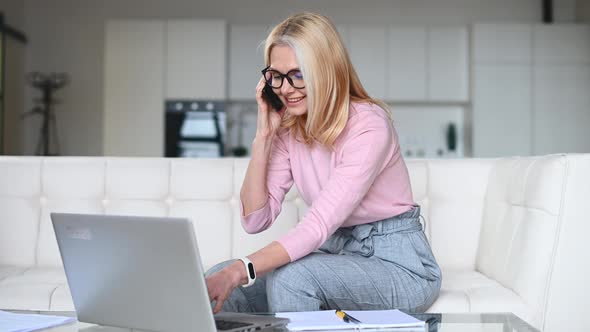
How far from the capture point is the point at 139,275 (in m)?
1.22

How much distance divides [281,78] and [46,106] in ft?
20.0

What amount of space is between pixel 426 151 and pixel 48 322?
6.34 m

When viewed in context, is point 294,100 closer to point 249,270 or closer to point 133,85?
point 249,270

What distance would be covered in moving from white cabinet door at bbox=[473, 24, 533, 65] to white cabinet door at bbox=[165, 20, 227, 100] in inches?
97.1

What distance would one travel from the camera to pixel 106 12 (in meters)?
7.52

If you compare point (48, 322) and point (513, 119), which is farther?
point (513, 119)

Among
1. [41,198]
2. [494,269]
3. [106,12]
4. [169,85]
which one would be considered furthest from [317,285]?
[106,12]

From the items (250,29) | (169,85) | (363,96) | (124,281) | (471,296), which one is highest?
(250,29)

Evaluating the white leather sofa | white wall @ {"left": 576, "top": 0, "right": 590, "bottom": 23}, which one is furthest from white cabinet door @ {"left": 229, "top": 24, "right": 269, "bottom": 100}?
the white leather sofa

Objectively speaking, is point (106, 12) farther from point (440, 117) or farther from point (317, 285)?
point (317, 285)

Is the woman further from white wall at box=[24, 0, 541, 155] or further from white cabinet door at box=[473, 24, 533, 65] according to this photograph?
white wall at box=[24, 0, 541, 155]

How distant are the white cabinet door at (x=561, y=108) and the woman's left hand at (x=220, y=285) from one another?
6159 millimetres

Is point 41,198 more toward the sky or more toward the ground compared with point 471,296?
more toward the sky

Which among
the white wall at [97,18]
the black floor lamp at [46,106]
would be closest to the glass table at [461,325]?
the black floor lamp at [46,106]
